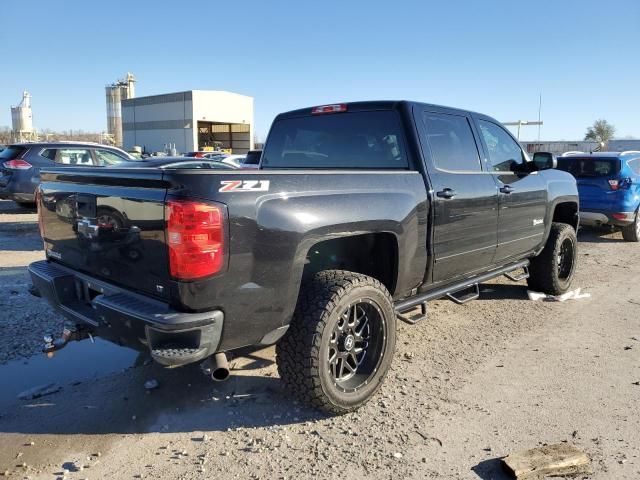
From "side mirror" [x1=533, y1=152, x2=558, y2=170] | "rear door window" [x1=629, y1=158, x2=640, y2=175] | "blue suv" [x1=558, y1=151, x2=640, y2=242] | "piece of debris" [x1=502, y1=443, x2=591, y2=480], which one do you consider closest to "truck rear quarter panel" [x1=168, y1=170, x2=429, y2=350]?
"piece of debris" [x1=502, y1=443, x2=591, y2=480]

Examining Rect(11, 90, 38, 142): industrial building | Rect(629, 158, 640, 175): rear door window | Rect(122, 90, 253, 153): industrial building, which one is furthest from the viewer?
Rect(11, 90, 38, 142): industrial building

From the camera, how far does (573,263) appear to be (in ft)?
20.8

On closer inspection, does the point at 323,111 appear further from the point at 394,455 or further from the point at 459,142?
the point at 394,455

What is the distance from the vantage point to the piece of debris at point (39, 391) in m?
3.54

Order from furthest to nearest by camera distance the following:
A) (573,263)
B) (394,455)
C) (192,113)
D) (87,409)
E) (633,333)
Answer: (192,113), (573,263), (633,333), (87,409), (394,455)

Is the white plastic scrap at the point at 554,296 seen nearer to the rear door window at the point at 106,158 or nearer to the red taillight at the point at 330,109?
the red taillight at the point at 330,109

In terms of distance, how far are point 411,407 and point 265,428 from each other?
98cm

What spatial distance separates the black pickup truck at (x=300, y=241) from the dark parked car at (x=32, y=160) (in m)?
8.23

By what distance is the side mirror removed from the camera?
17.0 feet

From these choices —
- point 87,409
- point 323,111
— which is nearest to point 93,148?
point 323,111

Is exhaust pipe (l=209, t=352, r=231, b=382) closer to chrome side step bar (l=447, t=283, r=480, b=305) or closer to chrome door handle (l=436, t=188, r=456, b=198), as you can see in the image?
chrome door handle (l=436, t=188, r=456, b=198)

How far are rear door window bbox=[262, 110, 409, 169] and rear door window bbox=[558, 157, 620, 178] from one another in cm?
731

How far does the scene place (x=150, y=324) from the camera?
2.62 metres

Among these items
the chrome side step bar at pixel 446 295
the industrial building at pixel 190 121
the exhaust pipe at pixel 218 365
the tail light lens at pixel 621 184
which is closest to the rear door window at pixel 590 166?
the tail light lens at pixel 621 184
